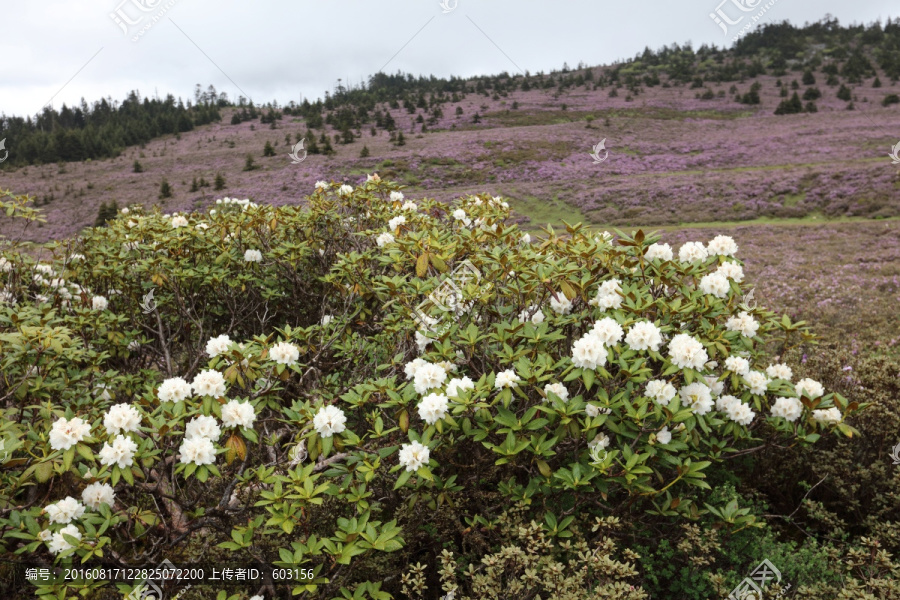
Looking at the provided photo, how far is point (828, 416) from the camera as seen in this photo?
2973mm

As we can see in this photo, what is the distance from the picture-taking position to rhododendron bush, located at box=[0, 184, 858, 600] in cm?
237

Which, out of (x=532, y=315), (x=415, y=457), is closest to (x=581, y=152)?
(x=532, y=315)

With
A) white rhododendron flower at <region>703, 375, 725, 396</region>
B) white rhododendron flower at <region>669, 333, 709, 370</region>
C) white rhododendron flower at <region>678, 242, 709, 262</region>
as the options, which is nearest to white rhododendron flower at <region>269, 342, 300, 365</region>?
white rhododendron flower at <region>669, 333, 709, 370</region>

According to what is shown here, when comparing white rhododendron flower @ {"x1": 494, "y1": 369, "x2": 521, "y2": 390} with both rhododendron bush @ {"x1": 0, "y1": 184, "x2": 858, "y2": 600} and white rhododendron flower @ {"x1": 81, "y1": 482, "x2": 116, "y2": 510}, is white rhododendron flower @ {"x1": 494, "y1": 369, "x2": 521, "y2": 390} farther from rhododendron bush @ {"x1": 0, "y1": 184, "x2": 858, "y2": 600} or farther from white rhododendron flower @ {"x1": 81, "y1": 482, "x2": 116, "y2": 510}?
white rhododendron flower @ {"x1": 81, "y1": 482, "x2": 116, "y2": 510}

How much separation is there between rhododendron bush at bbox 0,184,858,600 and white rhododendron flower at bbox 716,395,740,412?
14mm

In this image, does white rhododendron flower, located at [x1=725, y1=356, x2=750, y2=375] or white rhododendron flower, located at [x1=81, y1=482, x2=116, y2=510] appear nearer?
white rhododendron flower, located at [x1=81, y1=482, x2=116, y2=510]

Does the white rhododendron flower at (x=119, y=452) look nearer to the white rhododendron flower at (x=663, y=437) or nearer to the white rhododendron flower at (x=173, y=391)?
the white rhododendron flower at (x=173, y=391)

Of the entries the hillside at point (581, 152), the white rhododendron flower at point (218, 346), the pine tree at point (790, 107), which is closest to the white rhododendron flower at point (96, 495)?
the white rhododendron flower at point (218, 346)

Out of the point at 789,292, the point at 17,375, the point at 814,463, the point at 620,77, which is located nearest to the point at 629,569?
the point at 814,463

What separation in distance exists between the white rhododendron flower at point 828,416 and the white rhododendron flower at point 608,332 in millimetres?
1467

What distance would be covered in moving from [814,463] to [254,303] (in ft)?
17.5

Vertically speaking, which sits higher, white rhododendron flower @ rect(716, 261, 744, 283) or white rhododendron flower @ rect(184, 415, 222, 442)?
white rhododendron flower @ rect(716, 261, 744, 283)

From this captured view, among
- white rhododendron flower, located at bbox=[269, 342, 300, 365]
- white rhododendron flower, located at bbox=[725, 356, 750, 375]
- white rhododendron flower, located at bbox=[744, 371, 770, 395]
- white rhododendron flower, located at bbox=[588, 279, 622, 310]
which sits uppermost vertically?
white rhododendron flower, located at bbox=[588, 279, 622, 310]

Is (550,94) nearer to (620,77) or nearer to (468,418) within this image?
(620,77)
